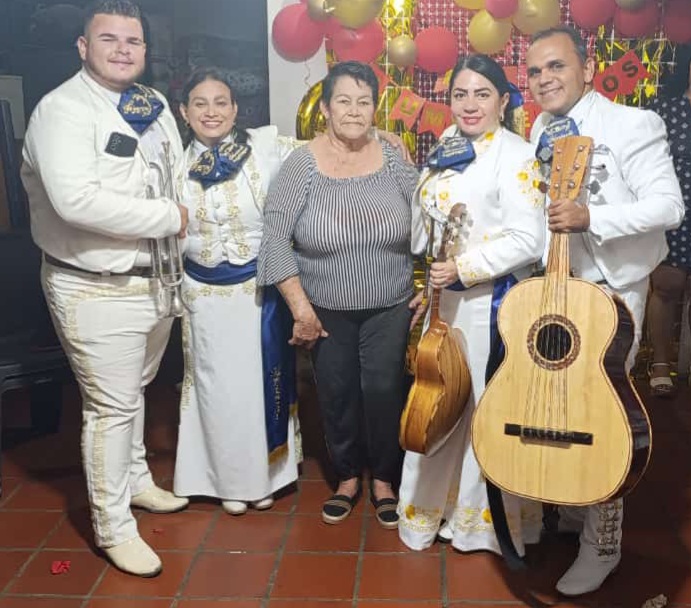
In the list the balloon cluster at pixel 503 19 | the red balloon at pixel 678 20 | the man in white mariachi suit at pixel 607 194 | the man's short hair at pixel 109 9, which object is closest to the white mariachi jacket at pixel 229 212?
the man's short hair at pixel 109 9

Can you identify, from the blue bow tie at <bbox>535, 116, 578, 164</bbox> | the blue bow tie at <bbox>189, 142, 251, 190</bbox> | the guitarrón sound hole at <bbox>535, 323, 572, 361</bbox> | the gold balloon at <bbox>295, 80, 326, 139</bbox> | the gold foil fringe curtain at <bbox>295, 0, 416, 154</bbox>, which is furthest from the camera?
the gold foil fringe curtain at <bbox>295, 0, 416, 154</bbox>

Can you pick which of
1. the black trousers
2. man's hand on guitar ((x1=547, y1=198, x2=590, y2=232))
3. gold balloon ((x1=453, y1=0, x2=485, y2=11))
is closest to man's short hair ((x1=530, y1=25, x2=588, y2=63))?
man's hand on guitar ((x1=547, y1=198, x2=590, y2=232))

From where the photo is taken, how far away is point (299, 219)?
8.51 ft

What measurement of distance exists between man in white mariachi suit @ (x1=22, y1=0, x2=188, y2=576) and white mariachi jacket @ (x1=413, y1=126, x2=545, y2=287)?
0.78 meters

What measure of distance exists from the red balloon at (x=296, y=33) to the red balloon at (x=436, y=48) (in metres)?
0.42

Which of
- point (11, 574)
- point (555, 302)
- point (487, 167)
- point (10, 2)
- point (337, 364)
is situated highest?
point (10, 2)

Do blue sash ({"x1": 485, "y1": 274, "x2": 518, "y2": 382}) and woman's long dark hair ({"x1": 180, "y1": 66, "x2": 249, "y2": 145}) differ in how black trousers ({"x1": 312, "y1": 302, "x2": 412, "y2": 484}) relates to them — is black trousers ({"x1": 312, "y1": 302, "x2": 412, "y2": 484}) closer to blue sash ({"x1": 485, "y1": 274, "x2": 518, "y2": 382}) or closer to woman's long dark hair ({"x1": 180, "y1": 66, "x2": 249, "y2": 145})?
blue sash ({"x1": 485, "y1": 274, "x2": 518, "y2": 382})

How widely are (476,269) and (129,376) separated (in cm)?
101

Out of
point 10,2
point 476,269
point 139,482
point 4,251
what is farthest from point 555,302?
point 10,2

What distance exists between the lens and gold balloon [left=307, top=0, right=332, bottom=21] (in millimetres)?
3432

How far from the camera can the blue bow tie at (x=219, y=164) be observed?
2.61 metres

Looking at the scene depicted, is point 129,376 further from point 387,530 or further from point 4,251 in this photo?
point 4,251

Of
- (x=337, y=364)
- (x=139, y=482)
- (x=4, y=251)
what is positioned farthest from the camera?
(x=4, y=251)

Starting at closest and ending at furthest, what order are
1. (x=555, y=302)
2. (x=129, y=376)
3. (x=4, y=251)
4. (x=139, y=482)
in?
(x=555, y=302) → (x=129, y=376) → (x=139, y=482) → (x=4, y=251)
